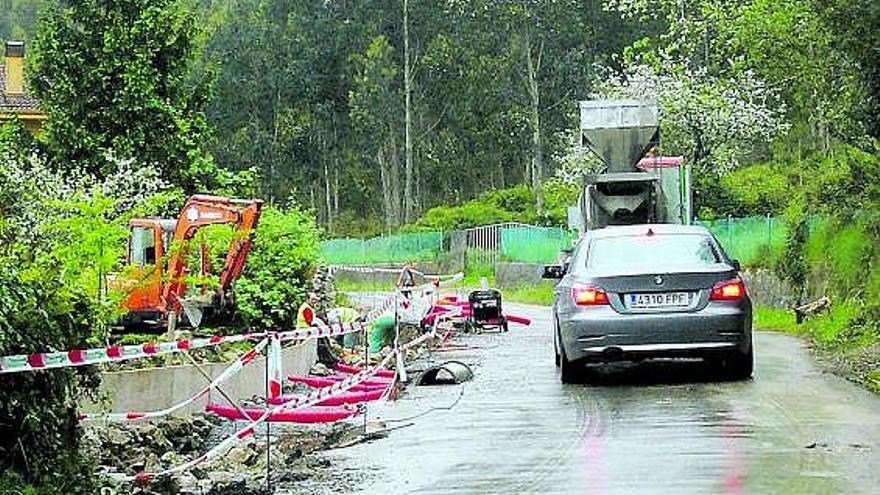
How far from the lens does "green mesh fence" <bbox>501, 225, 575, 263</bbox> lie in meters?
51.8

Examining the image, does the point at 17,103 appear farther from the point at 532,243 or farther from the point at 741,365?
the point at 741,365

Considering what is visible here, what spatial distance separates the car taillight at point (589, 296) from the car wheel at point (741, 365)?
1.47m

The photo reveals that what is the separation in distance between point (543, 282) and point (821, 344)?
2923 cm

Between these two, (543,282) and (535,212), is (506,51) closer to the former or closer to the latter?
(535,212)

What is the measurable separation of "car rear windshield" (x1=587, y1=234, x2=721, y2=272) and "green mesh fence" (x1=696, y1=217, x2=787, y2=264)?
15.5 metres

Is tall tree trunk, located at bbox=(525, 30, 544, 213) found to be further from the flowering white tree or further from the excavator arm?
the excavator arm

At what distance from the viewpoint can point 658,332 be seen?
48.2ft

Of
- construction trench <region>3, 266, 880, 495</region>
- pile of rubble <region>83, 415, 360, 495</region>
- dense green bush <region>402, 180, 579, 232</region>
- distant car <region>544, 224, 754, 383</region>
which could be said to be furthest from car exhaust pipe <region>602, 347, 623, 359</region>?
dense green bush <region>402, 180, 579, 232</region>

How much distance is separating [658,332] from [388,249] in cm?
5631

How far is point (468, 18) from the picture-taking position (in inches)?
3147

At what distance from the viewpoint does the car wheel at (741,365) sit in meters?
15.3

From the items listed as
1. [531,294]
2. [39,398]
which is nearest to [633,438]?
[39,398]

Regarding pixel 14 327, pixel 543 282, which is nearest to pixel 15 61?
pixel 543 282

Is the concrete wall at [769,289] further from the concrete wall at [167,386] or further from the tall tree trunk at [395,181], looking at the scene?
the tall tree trunk at [395,181]
